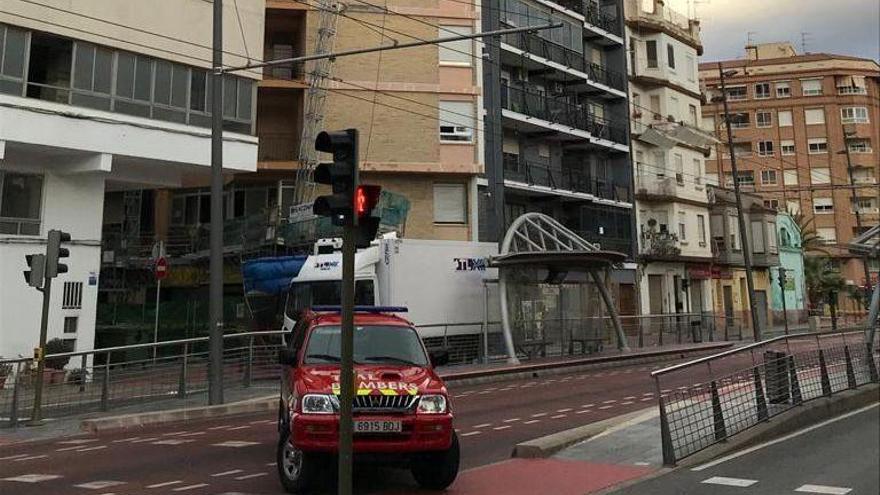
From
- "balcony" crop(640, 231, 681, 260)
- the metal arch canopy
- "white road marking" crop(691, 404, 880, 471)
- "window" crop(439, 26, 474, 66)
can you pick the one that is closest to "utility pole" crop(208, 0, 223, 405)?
"white road marking" crop(691, 404, 880, 471)

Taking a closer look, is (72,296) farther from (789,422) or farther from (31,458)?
(789,422)

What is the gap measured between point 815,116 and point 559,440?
247ft

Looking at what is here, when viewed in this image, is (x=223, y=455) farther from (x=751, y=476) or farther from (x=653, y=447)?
(x=751, y=476)

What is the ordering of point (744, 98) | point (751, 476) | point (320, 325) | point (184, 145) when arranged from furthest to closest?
1. point (744, 98)
2. point (184, 145)
3. point (320, 325)
4. point (751, 476)

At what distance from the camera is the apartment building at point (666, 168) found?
4406 cm

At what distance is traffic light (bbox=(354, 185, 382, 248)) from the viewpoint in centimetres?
626

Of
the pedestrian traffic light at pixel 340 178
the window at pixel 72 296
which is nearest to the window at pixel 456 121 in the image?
the window at pixel 72 296

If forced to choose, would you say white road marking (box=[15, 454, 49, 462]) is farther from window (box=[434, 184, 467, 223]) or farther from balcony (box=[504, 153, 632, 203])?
balcony (box=[504, 153, 632, 203])

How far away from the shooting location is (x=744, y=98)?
76.7 m

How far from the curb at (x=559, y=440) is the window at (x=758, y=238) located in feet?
148

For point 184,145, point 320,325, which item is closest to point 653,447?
point 320,325

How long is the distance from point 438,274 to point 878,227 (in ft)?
47.3

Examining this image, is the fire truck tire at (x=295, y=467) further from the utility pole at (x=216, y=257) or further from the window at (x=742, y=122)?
the window at (x=742, y=122)

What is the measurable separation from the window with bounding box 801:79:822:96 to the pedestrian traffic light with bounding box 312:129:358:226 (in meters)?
78.9
